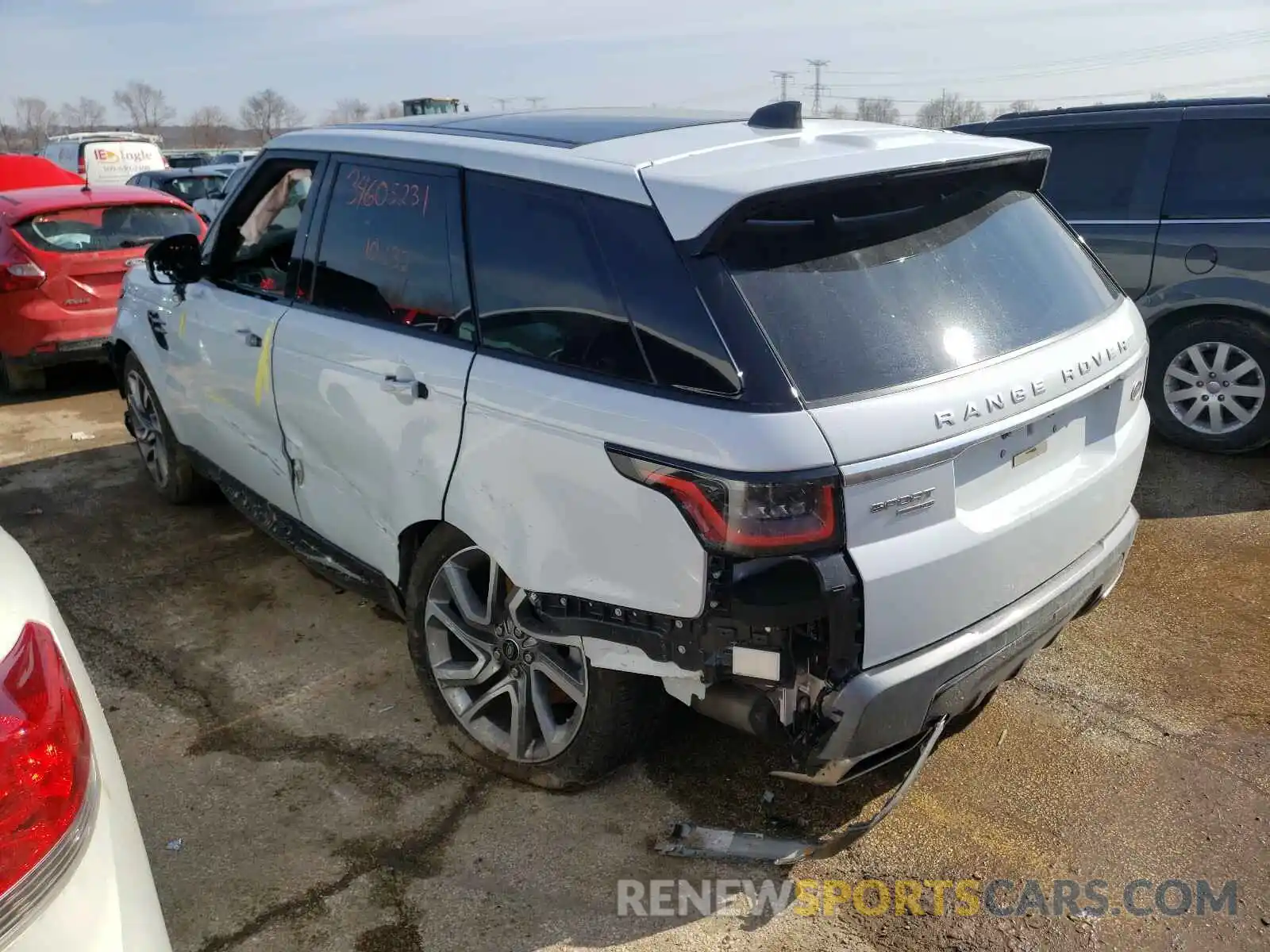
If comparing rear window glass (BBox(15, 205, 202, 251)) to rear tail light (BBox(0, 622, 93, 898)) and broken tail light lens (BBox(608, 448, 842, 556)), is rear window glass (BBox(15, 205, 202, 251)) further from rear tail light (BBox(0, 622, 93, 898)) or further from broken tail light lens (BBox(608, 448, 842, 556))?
rear tail light (BBox(0, 622, 93, 898))

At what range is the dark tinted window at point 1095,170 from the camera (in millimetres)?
5964

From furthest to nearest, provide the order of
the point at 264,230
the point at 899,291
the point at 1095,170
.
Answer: the point at 1095,170 → the point at 264,230 → the point at 899,291

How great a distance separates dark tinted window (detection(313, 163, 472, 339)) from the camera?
3.03 meters

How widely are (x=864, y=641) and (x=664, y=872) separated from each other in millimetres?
961

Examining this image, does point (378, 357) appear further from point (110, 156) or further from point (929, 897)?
point (110, 156)

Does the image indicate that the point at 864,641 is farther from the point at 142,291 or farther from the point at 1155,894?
the point at 142,291

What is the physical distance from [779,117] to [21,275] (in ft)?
22.4

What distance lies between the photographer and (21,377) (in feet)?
26.1

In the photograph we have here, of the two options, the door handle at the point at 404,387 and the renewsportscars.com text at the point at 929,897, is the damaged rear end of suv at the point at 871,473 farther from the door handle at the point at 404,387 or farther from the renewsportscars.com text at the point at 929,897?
the door handle at the point at 404,387

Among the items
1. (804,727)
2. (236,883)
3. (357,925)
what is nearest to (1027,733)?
(804,727)

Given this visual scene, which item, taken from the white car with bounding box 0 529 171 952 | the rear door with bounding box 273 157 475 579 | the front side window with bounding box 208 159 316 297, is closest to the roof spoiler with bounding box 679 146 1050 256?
the rear door with bounding box 273 157 475 579

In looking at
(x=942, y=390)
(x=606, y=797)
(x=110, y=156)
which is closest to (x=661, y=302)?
(x=942, y=390)

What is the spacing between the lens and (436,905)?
2.61m

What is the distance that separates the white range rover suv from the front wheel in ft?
0.03
